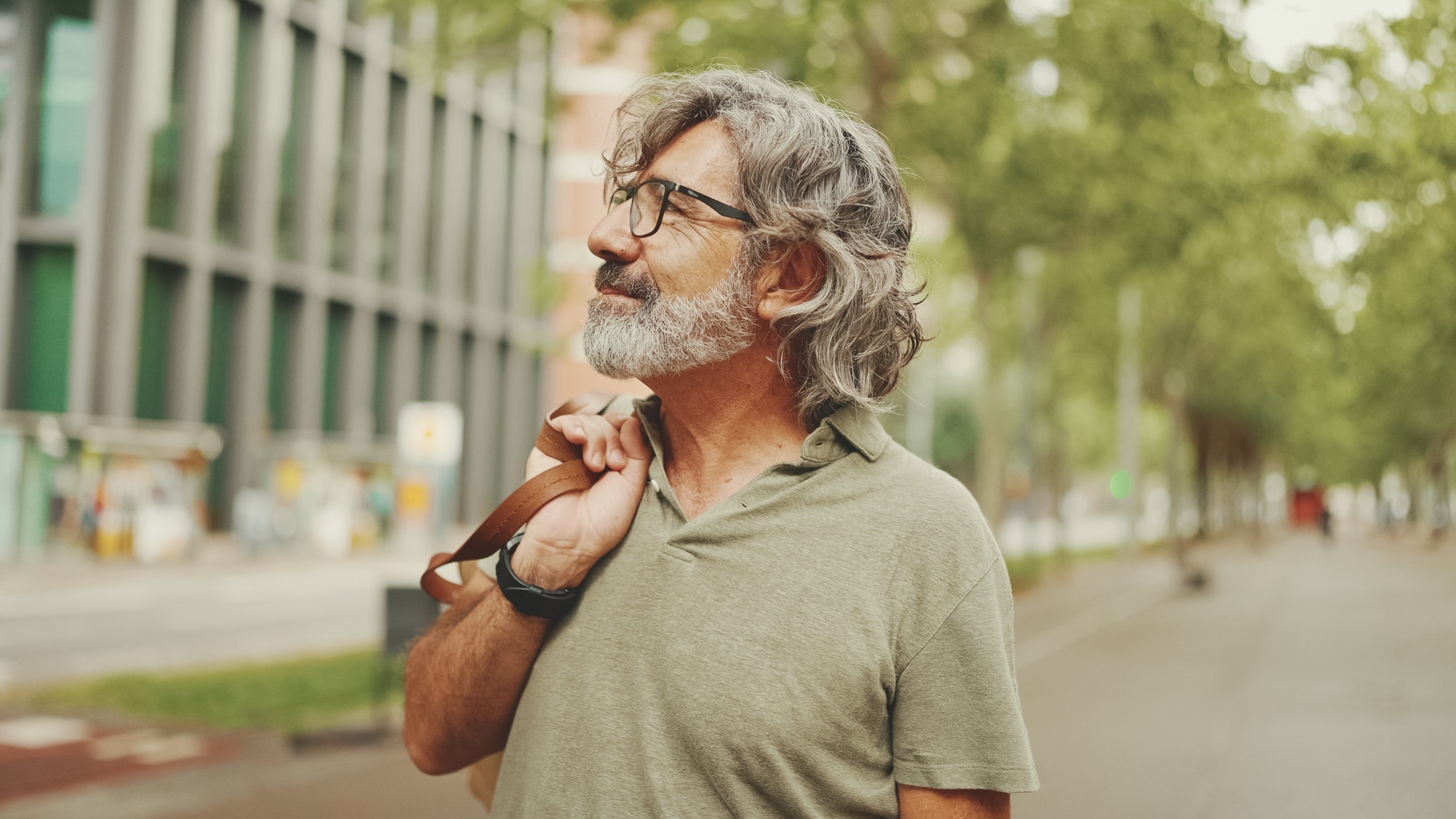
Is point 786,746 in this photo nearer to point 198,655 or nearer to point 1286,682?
point 1286,682

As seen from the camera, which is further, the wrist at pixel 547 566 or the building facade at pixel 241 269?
the building facade at pixel 241 269

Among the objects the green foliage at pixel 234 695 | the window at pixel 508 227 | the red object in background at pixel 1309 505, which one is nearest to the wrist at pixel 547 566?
the green foliage at pixel 234 695

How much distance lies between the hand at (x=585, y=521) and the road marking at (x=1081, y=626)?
1160 centimetres

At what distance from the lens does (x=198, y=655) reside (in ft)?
44.9

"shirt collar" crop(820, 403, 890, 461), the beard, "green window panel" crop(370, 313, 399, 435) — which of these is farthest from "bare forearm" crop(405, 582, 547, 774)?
"green window panel" crop(370, 313, 399, 435)

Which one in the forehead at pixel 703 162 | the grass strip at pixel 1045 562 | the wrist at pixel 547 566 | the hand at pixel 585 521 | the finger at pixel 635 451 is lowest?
the grass strip at pixel 1045 562

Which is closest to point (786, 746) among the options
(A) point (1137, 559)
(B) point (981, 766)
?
(B) point (981, 766)

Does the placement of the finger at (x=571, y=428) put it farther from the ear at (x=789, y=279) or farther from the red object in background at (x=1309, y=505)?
the red object in background at (x=1309, y=505)

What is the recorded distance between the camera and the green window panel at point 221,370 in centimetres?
2912

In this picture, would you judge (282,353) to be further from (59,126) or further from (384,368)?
(59,126)

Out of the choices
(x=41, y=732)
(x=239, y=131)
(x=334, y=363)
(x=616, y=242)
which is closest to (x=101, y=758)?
(x=41, y=732)

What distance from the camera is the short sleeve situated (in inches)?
71.7

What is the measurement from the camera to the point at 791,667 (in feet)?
6.06

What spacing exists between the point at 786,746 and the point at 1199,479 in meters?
56.5
